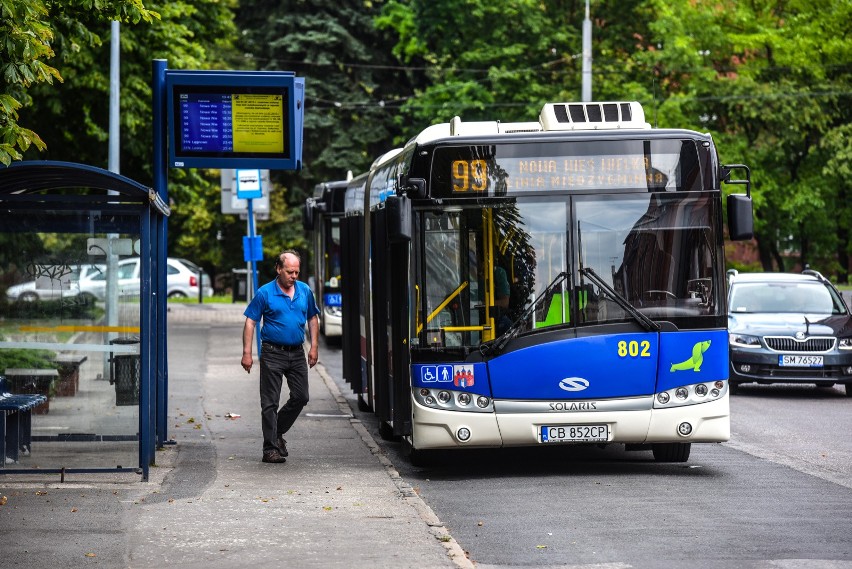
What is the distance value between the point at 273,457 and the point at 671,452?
131 inches

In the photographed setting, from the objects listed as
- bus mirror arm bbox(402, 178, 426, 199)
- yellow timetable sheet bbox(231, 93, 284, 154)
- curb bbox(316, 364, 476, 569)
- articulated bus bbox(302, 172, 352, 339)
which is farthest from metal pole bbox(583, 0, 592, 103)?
bus mirror arm bbox(402, 178, 426, 199)

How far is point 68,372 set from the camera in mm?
12617

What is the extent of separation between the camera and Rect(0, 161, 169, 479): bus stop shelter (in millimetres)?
11625

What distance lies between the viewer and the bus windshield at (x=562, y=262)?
1179 cm

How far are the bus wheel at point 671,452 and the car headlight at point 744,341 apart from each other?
7252 millimetres

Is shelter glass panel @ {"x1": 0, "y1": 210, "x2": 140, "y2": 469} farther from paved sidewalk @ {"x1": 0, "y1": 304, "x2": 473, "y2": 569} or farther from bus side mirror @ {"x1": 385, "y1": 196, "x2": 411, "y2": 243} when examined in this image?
bus side mirror @ {"x1": 385, "y1": 196, "x2": 411, "y2": 243}

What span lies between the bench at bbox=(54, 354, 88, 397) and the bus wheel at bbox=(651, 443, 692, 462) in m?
4.79

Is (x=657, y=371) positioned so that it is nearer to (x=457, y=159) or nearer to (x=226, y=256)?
(x=457, y=159)

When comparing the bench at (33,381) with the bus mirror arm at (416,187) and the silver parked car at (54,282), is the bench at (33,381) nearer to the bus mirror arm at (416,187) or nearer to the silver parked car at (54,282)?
the silver parked car at (54,282)

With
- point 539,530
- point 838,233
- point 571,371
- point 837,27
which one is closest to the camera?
point 539,530

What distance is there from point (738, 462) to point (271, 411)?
3986 mm

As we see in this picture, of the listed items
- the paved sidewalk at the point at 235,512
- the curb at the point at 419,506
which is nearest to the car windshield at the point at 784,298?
the curb at the point at 419,506

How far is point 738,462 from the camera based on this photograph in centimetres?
1293

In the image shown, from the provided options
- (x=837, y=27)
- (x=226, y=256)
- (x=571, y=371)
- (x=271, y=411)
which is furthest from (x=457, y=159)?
(x=226, y=256)
